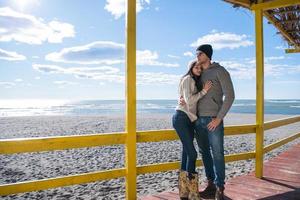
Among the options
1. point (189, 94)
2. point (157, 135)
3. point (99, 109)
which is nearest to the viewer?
point (189, 94)

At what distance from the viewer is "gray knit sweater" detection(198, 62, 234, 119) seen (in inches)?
134

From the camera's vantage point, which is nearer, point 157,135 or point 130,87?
point 130,87

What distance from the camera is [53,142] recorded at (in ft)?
10.1

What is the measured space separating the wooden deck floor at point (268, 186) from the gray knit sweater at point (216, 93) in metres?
1.08

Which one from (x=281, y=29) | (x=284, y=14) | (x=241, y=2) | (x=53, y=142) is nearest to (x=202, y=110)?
(x=53, y=142)

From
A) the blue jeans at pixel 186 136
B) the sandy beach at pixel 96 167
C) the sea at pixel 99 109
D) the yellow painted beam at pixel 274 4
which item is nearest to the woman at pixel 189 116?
the blue jeans at pixel 186 136

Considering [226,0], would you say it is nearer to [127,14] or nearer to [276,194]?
[127,14]

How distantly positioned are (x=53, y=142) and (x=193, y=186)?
1463mm

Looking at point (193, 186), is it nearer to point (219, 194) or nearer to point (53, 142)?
point (219, 194)

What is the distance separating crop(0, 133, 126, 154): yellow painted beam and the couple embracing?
659mm

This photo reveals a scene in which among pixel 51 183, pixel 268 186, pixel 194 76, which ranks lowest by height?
pixel 268 186

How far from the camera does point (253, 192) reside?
4117 mm

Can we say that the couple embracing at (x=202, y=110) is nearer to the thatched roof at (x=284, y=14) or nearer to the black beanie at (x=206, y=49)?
the black beanie at (x=206, y=49)

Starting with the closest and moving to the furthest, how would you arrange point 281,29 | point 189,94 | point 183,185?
point 189,94 < point 183,185 < point 281,29
